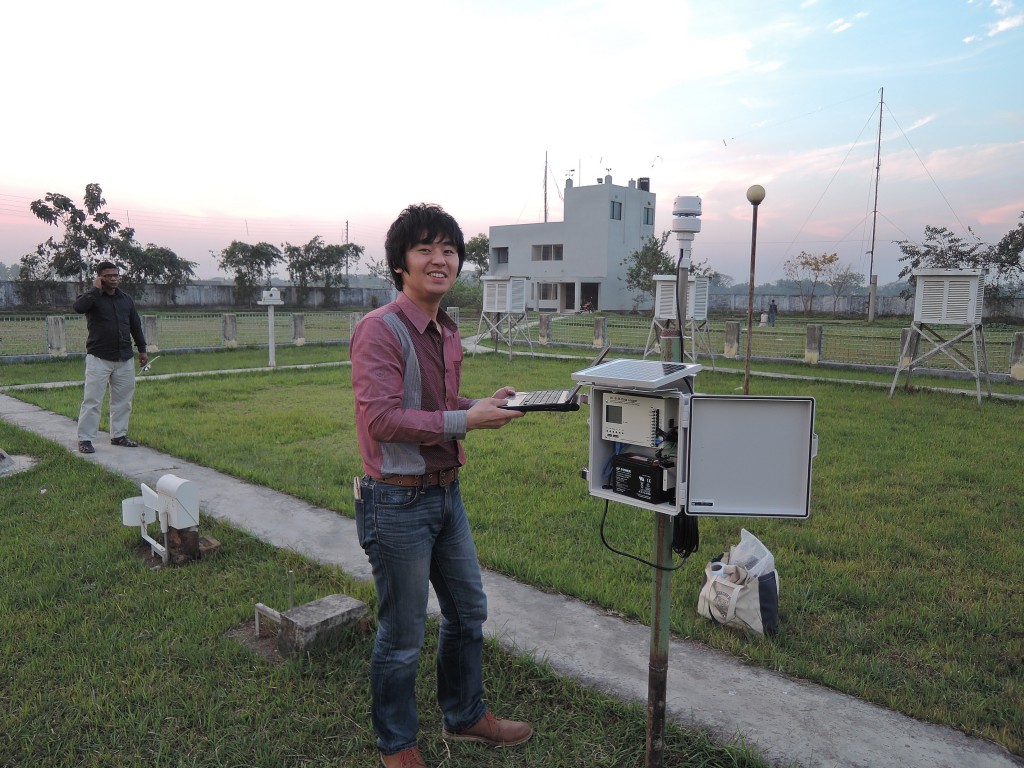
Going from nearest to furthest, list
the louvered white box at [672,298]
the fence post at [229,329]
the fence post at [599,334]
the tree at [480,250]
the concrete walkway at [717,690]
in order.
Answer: the concrete walkway at [717,690] → the louvered white box at [672,298] → the fence post at [229,329] → the fence post at [599,334] → the tree at [480,250]

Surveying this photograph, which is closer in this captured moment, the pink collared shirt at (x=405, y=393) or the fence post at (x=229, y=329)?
the pink collared shirt at (x=405, y=393)

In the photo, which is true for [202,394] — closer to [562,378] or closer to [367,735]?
[562,378]

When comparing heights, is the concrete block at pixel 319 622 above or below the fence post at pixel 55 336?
below

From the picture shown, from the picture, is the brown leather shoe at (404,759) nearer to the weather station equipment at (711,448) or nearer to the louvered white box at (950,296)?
the weather station equipment at (711,448)

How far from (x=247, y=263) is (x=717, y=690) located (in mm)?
38753

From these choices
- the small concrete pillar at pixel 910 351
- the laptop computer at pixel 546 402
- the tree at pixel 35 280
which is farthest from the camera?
the tree at pixel 35 280

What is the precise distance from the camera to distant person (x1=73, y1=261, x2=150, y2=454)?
660 centimetres

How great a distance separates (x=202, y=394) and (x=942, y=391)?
1115cm

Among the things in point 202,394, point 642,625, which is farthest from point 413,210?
point 202,394

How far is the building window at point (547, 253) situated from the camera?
4600 cm

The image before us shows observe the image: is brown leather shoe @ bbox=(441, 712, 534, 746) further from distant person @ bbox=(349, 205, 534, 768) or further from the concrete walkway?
the concrete walkway

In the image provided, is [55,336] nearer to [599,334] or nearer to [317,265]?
[599,334]

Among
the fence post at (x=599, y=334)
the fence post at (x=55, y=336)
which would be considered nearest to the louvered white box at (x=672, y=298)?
the fence post at (x=599, y=334)

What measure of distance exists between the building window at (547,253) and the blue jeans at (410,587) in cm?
4429
